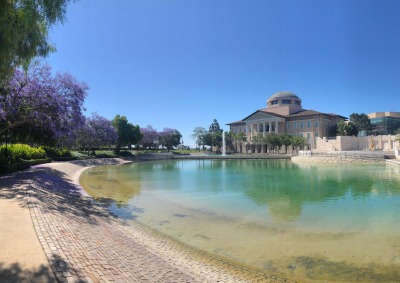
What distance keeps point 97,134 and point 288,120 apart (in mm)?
62816

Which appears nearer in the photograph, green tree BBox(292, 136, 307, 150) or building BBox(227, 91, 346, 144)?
green tree BBox(292, 136, 307, 150)

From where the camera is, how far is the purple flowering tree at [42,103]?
19.0m

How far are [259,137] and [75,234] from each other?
86690mm

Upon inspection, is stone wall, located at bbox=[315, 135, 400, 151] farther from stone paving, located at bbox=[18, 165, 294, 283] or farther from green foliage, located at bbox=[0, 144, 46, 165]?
stone paving, located at bbox=[18, 165, 294, 283]

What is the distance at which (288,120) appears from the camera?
321ft

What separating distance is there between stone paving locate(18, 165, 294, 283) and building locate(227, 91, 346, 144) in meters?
85.5

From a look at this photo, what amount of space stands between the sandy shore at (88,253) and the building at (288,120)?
85.7 metres

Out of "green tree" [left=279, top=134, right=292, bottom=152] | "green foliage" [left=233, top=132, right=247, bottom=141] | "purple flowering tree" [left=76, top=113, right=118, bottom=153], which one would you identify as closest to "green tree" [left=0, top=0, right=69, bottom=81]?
"purple flowering tree" [left=76, top=113, right=118, bottom=153]

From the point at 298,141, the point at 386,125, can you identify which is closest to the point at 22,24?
the point at 298,141

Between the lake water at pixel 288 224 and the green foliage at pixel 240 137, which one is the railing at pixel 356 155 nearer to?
the lake water at pixel 288 224

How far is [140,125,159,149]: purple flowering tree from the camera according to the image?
97.8 metres

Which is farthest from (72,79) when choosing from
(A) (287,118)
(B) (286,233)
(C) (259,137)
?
(A) (287,118)

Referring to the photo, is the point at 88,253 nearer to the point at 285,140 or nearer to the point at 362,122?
the point at 285,140

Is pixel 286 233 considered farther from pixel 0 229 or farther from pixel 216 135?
pixel 216 135
